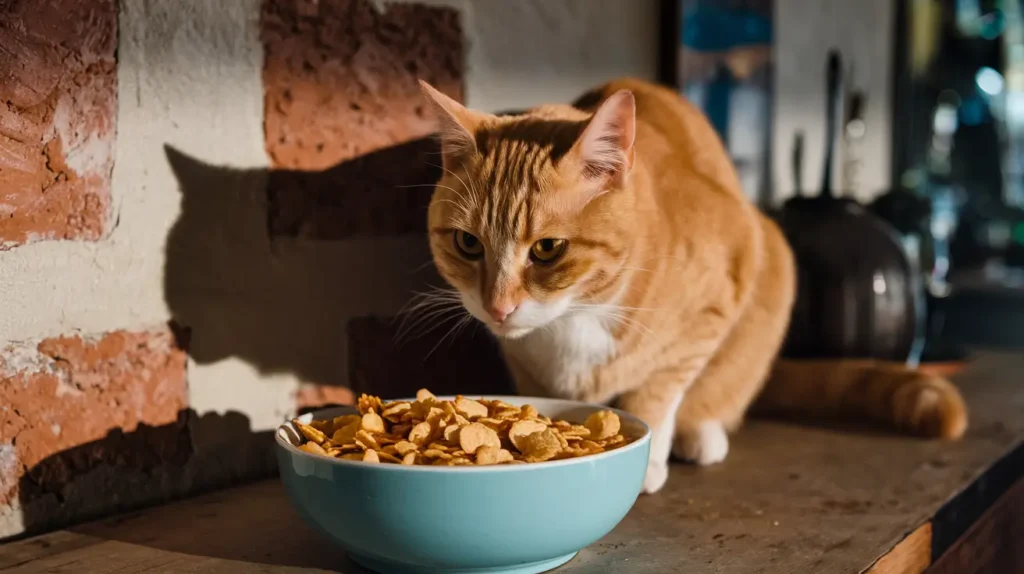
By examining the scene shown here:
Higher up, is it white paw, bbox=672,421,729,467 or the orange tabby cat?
the orange tabby cat

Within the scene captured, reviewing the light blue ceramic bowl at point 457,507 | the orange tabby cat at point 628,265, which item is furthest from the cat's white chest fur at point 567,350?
the light blue ceramic bowl at point 457,507

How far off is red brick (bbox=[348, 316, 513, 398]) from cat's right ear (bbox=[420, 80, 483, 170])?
11.6 inches

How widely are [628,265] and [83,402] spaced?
2.08 ft

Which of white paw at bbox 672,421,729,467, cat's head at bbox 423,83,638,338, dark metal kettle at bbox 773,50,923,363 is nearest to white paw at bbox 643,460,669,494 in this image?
white paw at bbox 672,421,729,467

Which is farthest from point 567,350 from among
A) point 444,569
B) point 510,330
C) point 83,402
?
point 83,402

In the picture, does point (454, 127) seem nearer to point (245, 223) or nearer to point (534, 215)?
point (534, 215)

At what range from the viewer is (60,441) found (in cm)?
100

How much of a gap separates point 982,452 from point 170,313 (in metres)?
Answer: 1.14

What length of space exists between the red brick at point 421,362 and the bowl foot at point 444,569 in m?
0.43

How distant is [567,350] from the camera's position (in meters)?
1.19

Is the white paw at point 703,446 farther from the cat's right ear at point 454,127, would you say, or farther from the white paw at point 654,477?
the cat's right ear at point 454,127

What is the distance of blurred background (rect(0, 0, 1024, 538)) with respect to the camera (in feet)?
3.17

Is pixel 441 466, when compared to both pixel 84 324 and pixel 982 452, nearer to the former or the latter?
pixel 84 324

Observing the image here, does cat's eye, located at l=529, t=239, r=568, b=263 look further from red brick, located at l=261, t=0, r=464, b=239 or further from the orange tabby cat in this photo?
red brick, located at l=261, t=0, r=464, b=239
